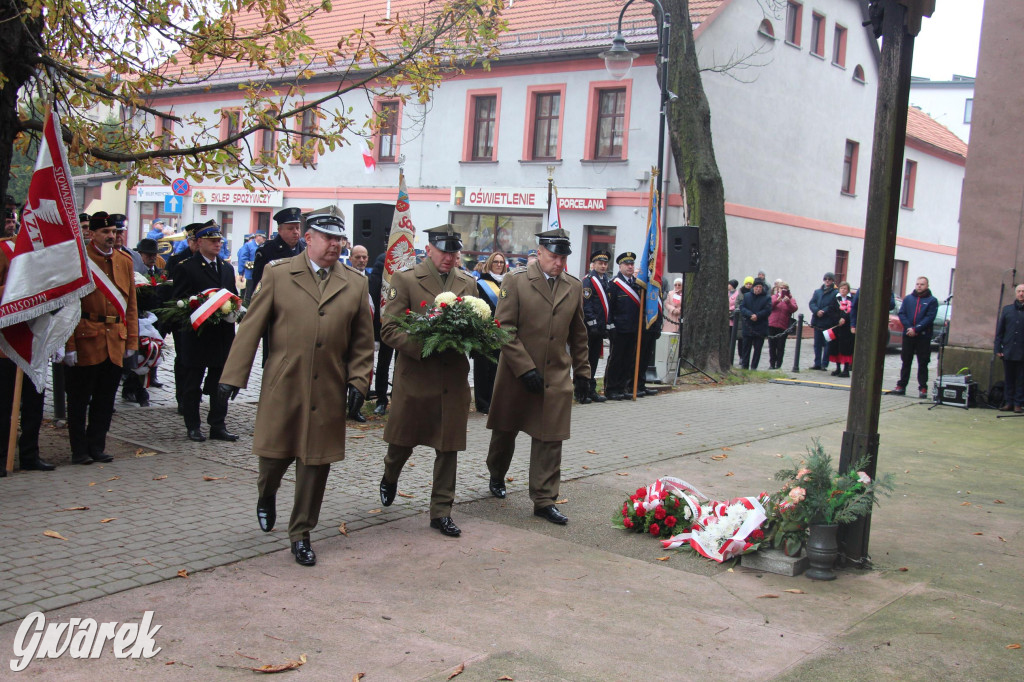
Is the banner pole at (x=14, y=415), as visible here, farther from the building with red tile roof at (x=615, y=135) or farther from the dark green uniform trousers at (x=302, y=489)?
the building with red tile roof at (x=615, y=135)

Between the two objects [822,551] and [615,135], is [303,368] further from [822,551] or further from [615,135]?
[615,135]

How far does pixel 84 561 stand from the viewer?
5.18 metres

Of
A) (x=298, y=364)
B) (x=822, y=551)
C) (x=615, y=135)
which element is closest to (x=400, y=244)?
(x=298, y=364)

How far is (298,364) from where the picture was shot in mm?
5555

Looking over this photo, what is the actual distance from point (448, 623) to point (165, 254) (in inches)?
601

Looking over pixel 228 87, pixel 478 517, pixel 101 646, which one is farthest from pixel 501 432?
pixel 228 87

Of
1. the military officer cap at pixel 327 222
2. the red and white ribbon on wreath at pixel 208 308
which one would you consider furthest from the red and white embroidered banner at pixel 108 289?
the military officer cap at pixel 327 222

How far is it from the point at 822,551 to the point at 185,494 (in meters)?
4.28

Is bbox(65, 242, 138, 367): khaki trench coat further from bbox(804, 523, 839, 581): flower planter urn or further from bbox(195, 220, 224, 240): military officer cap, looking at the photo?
bbox(804, 523, 839, 581): flower planter urn

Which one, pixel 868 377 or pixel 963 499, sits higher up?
pixel 868 377

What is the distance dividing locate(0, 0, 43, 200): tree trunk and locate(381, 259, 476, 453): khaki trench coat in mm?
3546

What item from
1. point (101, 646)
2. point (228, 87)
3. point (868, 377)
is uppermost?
point (228, 87)

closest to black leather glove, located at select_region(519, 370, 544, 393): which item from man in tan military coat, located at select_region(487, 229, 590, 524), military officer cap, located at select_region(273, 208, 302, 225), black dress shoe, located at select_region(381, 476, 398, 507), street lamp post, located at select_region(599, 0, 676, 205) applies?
man in tan military coat, located at select_region(487, 229, 590, 524)

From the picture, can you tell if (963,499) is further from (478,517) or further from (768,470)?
(478,517)
